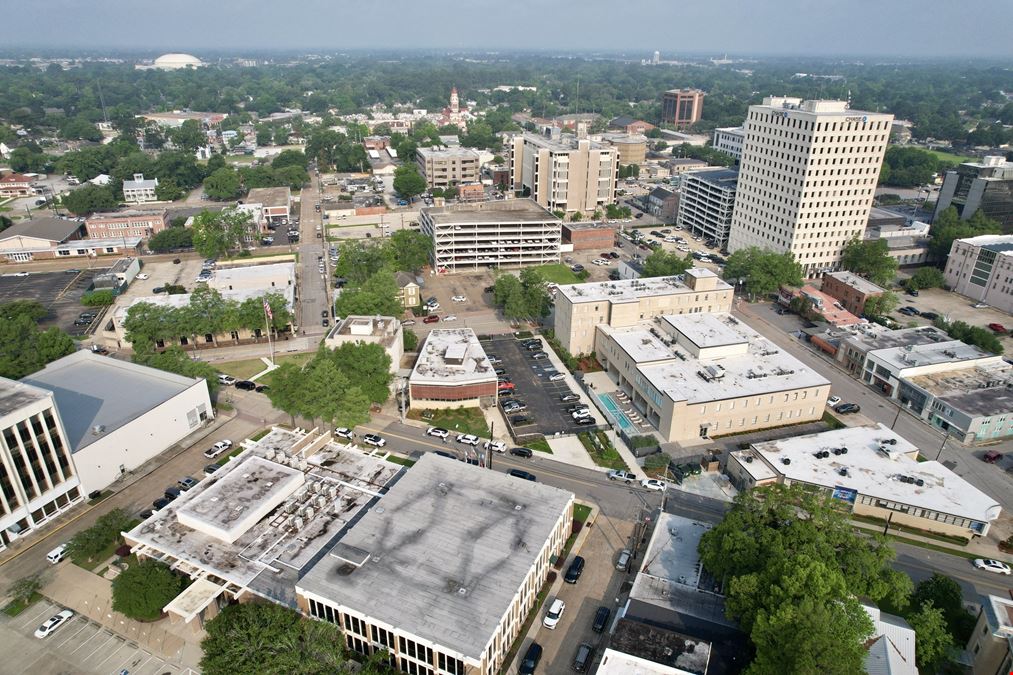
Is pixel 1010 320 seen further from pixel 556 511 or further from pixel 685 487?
pixel 556 511

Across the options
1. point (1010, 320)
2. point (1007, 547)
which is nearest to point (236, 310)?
point (1007, 547)


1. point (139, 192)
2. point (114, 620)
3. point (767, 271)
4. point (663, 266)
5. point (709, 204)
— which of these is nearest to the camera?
point (114, 620)

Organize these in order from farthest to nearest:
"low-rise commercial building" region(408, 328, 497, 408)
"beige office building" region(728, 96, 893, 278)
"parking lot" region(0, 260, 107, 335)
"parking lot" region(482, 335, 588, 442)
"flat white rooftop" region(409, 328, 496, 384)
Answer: "beige office building" region(728, 96, 893, 278)
"parking lot" region(0, 260, 107, 335)
"flat white rooftop" region(409, 328, 496, 384)
"low-rise commercial building" region(408, 328, 497, 408)
"parking lot" region(482, 335, 588, 442)

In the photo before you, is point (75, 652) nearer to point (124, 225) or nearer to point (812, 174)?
point (812, 174)

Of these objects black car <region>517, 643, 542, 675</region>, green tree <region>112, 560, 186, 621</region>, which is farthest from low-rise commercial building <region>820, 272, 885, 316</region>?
green tree <region>112, 560, 186, 621</region>

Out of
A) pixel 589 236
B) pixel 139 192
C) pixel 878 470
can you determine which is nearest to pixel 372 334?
pixel 878 470

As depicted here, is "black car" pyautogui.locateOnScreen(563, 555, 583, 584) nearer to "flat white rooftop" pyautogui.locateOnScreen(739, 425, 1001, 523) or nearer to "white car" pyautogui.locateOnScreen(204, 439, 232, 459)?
"flat white rooftop" pyautogui.locateOnScreen(739, 425, 1001, 523)

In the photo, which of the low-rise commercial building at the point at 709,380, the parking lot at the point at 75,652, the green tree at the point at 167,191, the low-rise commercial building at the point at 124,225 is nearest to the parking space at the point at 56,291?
the low-rise commercial building at the point at 124,225

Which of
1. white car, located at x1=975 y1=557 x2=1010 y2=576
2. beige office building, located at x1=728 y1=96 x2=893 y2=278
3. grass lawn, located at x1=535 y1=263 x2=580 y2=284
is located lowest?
white car, located at x1=975 y1=557 x2=1010 y2=576

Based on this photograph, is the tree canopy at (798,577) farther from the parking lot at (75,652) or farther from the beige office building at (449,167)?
the beige office building at (449,167)
